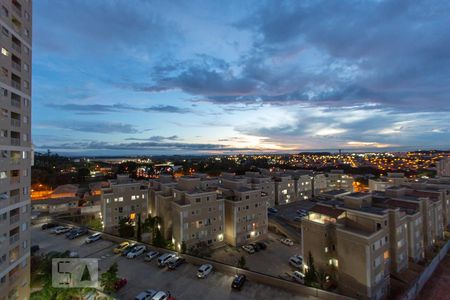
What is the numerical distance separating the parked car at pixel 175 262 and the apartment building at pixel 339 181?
53.2m

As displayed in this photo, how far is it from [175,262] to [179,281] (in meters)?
2.68

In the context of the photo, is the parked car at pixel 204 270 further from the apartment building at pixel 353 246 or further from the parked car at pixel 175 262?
the apartment building at pixel 353 246

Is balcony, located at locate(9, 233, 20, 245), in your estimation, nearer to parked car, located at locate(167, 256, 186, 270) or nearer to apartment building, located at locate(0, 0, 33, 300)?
apartment building, located at locate(0, 0, 33, 300)

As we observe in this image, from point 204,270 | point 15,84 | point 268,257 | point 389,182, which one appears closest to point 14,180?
point 15,84

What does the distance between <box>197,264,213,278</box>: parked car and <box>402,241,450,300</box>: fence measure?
640 inches

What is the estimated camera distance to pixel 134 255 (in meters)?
26.1

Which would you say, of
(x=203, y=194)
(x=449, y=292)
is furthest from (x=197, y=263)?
(x=449, y=292)

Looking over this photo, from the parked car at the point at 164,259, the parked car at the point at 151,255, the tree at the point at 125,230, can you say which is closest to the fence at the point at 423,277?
the parked car at the point at 164,259

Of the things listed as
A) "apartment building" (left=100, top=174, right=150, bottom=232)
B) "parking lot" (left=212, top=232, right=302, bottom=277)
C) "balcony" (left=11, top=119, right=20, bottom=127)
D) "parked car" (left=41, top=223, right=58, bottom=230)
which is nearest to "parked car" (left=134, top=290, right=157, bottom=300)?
"parking lot" (left=212, top=232, right=302, bottom=277)

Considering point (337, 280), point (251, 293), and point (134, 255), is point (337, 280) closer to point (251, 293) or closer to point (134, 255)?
point (251, 293)

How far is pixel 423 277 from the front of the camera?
2234cm

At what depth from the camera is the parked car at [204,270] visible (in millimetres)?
21828

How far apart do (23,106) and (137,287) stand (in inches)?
678

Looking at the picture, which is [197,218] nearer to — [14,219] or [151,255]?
[151,255]
